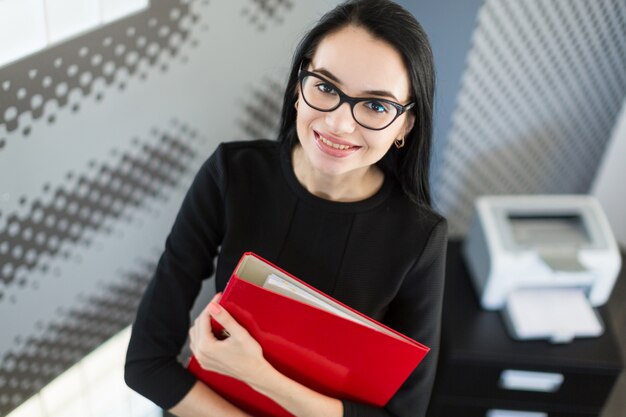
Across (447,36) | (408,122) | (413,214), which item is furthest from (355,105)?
(447,36)

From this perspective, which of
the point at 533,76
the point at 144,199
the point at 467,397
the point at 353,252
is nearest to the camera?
the point at 353,252

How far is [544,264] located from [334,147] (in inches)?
40.9

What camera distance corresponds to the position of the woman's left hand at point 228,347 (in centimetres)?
96

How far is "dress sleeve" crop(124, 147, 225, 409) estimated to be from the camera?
1.13 metres

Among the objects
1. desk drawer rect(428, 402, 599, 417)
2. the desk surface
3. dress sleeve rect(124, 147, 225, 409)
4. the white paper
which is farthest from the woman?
desk drawer rect(428, 402, 599, 417)

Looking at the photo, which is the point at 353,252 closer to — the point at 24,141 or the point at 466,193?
the point at 24,141

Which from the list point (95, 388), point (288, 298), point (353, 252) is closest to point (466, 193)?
point (353, 252)

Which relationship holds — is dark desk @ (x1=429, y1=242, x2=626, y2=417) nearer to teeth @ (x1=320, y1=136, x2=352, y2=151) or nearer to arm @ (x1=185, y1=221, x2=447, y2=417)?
arm @ (x1=185, y1=221, x2=447, y2=417)

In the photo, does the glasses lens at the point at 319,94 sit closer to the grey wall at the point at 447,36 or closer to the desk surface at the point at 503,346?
the grey wall at the point at 447,36

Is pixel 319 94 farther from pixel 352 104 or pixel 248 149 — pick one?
pixel 248 149

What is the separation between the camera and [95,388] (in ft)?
5.18

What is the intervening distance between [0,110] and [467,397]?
4.75ft

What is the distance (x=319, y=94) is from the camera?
965mm

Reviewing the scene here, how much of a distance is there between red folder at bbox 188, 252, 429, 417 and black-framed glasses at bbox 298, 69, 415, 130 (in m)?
0.25
